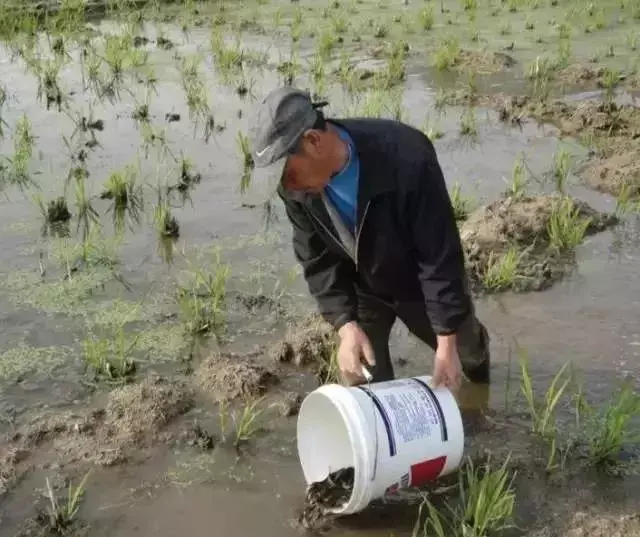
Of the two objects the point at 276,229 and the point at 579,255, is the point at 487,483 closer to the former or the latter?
the point at 579,255

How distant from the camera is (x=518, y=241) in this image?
3934 mm

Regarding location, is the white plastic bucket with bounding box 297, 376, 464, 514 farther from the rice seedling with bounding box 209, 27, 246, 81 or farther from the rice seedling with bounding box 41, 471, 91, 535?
the rice seedling with bounding box 209, 27, 246, 81

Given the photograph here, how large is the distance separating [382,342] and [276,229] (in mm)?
1608

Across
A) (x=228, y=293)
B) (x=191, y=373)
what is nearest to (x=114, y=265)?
(x=228, y=293)

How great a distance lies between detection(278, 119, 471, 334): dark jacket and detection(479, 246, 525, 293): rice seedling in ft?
3.89

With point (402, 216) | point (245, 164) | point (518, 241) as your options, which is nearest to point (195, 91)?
point (245, 164)

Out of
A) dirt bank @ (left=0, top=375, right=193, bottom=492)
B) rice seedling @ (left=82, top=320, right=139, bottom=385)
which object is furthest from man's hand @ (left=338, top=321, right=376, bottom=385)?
rice seedling @ (left=82, top=320, right=139, bottom=385)

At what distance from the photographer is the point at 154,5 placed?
31.5 feet

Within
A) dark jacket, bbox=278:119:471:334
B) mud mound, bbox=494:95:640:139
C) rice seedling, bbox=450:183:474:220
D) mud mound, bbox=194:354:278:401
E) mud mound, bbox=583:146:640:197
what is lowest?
mud mound, bbox=194:354:278:401

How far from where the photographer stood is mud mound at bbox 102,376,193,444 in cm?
278

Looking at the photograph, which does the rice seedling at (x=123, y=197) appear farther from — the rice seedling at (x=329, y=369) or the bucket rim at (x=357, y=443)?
the bucket rim at (x=357, y=443)

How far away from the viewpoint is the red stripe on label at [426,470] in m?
2.23

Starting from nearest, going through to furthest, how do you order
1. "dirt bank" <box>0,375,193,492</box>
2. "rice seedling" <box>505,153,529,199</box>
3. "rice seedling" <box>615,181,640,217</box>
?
1. "dirt bank" <box>0,375,193,492</box>
2. "rice seedling" <box>615,181,640,217</box>
3. "rice seedling" <box>505,153,529,199</box>

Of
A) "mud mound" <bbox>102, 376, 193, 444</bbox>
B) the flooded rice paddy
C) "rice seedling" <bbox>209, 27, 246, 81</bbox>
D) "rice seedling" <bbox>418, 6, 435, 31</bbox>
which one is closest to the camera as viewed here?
the flooded rice paddy
